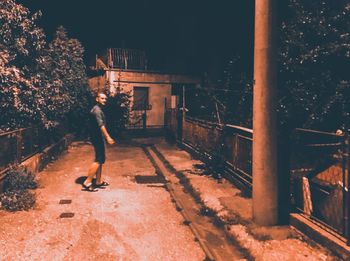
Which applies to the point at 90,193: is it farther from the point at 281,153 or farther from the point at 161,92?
the point at 161,92

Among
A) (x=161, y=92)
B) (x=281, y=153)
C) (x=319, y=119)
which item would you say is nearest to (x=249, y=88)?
(x=319, y=119)

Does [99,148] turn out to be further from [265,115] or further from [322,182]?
[322,182]

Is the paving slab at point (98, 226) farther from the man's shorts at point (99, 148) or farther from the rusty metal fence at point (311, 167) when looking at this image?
the rusty metal fence at point (311, 167)

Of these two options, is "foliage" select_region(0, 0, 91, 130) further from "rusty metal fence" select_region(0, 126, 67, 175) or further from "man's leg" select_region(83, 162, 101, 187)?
"man's leg" select_region(83, 162, 101, 187)

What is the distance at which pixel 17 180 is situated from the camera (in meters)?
6.71

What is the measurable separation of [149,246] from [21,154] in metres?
4.71

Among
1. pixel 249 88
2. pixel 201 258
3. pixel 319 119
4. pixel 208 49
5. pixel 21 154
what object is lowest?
pixel 201 258

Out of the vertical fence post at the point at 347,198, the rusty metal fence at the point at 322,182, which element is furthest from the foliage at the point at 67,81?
the vertical fence post at the point at 347,198

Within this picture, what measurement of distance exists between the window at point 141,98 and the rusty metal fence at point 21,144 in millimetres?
10500

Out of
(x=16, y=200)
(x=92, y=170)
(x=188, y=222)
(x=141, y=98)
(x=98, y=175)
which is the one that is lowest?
(x=188, y=222)

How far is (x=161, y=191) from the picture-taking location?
24.8 ft

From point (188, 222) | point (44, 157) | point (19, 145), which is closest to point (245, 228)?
point (188, 222)

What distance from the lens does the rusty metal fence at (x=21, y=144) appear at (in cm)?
692

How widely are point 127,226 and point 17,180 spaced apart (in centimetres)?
270
